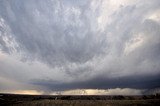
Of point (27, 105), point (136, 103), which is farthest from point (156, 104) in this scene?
point (27, 105)

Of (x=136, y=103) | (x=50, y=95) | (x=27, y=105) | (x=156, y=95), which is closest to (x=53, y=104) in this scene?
(x=27, y=105)

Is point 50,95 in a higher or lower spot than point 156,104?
higher

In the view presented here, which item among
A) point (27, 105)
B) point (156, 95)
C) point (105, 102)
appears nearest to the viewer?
point (27, 105)

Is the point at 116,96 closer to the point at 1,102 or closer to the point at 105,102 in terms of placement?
the point at 105,102

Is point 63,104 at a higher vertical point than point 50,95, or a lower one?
lower

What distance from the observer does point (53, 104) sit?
6888cm

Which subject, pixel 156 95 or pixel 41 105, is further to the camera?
pixel 156 95

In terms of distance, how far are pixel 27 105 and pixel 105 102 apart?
23.7m

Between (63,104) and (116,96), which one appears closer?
(63,104)

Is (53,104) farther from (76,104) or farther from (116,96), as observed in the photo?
(116,96)

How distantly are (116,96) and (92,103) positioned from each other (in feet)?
67.5

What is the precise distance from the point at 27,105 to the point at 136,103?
3250cm

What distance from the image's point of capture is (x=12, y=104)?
66500mm

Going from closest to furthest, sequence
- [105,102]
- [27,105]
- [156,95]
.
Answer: [27,105], [105,102], [156,95]
